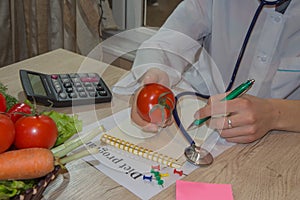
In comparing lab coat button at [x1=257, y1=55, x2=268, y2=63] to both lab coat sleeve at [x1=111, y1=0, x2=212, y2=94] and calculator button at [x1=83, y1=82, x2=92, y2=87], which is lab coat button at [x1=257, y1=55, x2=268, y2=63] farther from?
calculator button at [x1=83, y1=82, x2=92, y2=87]

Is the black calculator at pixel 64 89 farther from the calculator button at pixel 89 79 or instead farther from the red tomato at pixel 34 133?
the red tomato at pixel 34 133

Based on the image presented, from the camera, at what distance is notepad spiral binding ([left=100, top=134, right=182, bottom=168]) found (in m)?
0.81

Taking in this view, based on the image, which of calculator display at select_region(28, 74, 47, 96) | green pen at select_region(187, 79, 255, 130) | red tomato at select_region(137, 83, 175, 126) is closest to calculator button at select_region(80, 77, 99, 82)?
calculator display at select_region(28, 74, 47, 96)

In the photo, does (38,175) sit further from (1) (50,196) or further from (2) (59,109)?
(2) (59,109)

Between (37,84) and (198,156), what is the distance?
1.49ft

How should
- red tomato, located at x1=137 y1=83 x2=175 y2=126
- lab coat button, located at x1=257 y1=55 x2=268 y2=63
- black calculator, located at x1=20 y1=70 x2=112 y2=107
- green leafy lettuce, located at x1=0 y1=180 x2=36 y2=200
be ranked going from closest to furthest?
green leafy lettuce, located at x1=0 y1=180 x2=36 y2=200, red tomato, located at x1=137 y1=83 x2=175 y2=126, black calculator, located at x1=20 y1=70 x2=112 y2=107, lab coat button, located at x1=257 y1=55 x2=268 y2=63

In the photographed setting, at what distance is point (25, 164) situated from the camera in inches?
24.6

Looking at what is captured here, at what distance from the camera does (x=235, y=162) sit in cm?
83

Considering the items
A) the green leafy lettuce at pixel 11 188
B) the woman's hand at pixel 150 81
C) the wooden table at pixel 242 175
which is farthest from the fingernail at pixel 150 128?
the green leafy lettuce at pixel 11 188

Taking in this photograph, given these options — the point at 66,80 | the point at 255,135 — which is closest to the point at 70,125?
the point at 66,80

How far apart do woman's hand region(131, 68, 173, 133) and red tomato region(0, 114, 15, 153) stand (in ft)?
1.03

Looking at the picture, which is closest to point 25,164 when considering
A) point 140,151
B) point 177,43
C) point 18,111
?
point 18,111

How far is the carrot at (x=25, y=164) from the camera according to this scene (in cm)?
61

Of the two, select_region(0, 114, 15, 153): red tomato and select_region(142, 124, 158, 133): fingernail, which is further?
select_region(142, 124, 158, 133): fingernail
